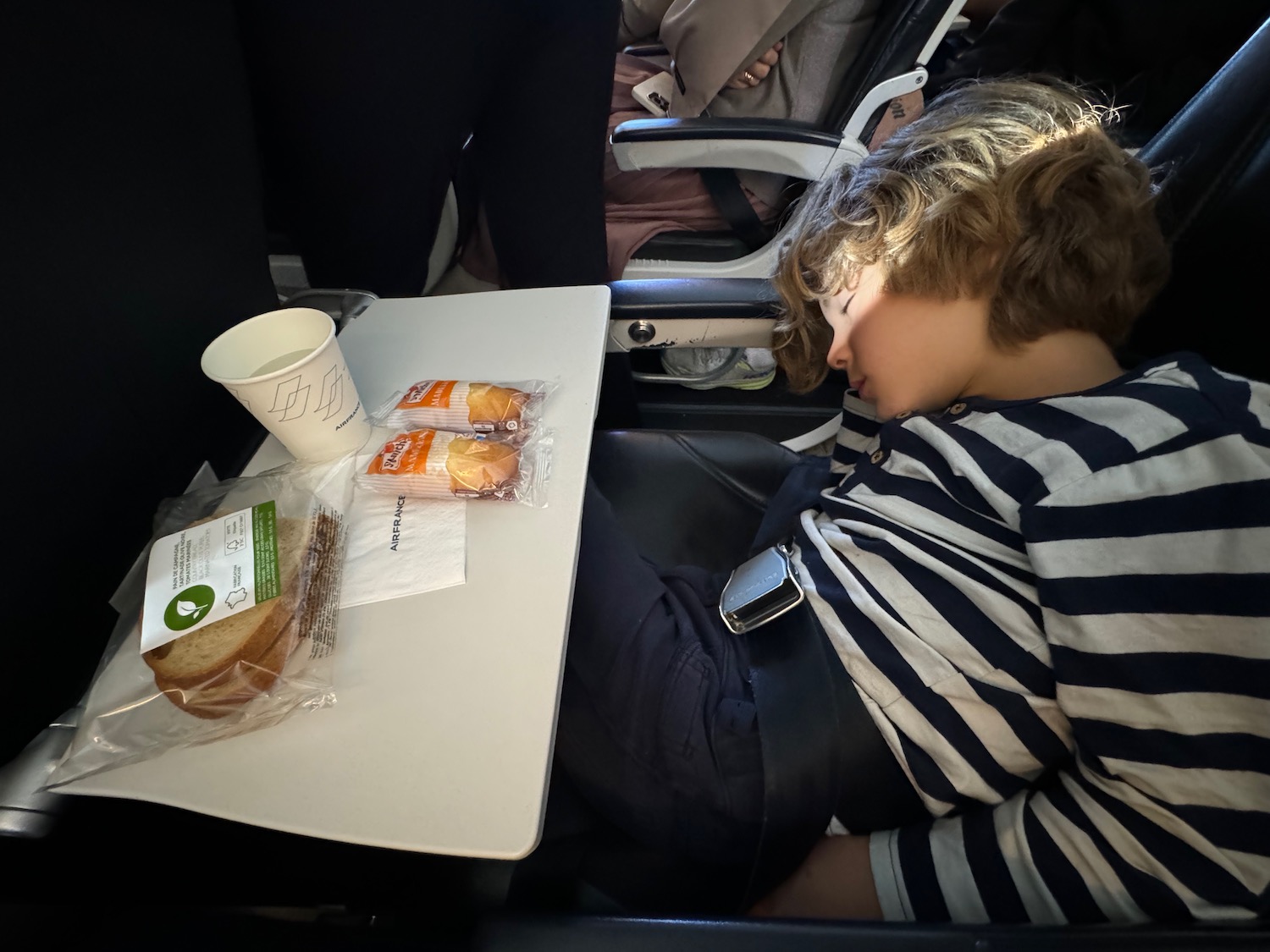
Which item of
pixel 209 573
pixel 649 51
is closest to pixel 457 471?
pixel 209 573

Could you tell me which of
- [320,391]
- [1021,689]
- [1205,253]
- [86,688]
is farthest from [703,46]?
[86,688]

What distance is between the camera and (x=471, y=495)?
0.63 metres

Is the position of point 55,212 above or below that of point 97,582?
above

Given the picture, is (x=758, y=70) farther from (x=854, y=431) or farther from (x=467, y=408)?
(x=467, y=408)

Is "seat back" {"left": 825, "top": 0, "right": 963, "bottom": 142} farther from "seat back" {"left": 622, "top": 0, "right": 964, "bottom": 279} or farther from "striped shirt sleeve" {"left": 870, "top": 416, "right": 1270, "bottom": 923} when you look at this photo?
"striped shirt sleeve" {"left": 870, "top": 416, "right": 1270, "bottom": 923}

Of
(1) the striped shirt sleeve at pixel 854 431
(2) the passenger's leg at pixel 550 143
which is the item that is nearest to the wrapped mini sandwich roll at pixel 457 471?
(1) the striped shirt sleeve at pixel 854 431

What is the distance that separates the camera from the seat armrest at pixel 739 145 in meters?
1.26

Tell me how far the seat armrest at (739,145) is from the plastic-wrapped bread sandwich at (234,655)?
1.09 meters

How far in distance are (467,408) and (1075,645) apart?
59 cm

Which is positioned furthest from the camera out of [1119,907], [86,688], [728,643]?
[728,643]

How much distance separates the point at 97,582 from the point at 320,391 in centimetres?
26

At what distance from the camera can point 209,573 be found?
1.78ft

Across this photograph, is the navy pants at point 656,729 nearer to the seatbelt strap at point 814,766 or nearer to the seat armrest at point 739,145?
the seatbelt strap at point 814,766

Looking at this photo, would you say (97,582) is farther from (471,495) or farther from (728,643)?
(728,643)
